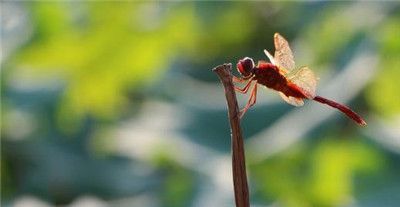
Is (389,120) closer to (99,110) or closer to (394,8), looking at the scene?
(394,8)

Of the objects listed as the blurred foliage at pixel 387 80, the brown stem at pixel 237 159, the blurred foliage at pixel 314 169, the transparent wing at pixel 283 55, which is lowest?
the brown stem at pixel 237 159

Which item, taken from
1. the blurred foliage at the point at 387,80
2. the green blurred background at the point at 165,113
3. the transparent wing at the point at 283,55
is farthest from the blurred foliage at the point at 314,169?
the transparent wing at the point at 283,55

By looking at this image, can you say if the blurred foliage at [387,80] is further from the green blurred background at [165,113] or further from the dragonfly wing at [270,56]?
the dragonfly wing at [270,56]

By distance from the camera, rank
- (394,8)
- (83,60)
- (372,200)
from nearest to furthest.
Answer: (372,200) < (83,60) < (394,8)

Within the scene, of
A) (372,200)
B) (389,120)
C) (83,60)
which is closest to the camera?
(372,200)

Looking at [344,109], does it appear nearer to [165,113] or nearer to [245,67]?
[245,67]

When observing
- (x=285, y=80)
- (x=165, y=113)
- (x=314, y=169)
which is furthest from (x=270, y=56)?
(x=165, y=113)

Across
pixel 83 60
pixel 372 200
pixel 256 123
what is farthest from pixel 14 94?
pixel 372 200

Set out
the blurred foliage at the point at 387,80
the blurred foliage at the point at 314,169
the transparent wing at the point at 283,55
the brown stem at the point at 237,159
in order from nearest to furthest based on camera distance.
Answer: the brown stem at the point at 237,159 < the transparent wing at the point at 283,55 < the blurred foliage at the point at 314,169 < the blurred foliage at the point at 387,80
